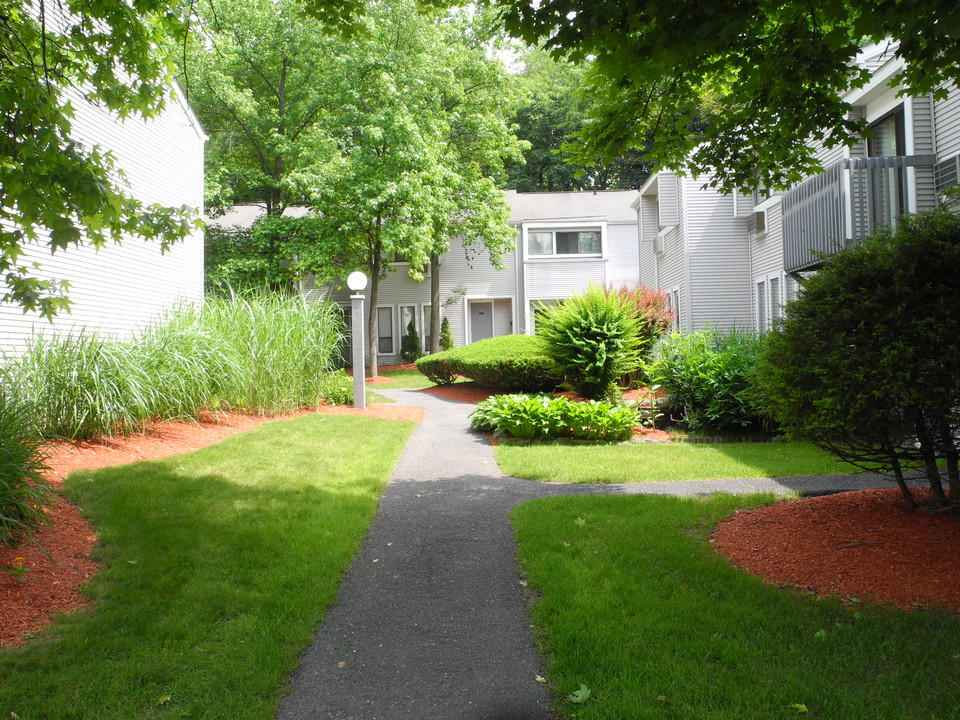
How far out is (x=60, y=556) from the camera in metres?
5.07

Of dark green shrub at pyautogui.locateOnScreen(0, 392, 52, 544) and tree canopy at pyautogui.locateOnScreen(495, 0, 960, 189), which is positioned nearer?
tree canopy at pyautogui.locateOnScreen(495, 0, 960, 189)

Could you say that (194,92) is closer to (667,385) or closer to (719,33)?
(667,385)

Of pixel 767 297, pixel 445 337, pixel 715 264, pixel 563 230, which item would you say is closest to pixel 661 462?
pixel 767 297

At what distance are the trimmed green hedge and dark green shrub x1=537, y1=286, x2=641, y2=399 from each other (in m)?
1.35

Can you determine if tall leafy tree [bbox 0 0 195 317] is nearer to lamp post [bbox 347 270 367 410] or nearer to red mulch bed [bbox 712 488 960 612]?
red mulch bed [bbox 712 488 960 612]

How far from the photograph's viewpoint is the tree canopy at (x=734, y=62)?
4.40 metres

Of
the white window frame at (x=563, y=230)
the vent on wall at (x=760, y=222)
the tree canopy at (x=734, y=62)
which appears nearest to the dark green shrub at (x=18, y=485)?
the tree canopy at (x=734, y=62)

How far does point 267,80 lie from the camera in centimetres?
2841

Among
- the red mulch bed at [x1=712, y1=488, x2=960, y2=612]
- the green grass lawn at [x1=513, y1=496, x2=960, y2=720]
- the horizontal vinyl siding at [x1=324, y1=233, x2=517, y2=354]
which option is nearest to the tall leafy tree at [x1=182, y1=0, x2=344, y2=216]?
the horizontal vinyl siding at [x1=324, y1=233, x2=517, y2=354]

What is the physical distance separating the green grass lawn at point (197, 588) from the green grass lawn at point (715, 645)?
1.54 meters

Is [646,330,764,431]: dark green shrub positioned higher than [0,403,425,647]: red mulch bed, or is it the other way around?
[646,330,764,431]: dark green shrub

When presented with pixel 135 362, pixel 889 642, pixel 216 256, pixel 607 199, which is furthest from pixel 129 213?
pixel 607 199

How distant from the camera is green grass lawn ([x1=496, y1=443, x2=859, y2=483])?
8461mm

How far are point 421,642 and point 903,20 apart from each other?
434cm
